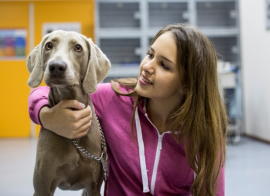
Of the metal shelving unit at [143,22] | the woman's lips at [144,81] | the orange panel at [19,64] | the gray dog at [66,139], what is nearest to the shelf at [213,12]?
the metal shelving unit at [143,22]

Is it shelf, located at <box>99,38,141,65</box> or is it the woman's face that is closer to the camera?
the woman's face

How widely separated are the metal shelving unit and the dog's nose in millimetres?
3764

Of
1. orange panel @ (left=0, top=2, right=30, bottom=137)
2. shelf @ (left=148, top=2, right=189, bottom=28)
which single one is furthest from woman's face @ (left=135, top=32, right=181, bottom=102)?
orange panel @ (left=0, top=2, right=30, bottom=137)

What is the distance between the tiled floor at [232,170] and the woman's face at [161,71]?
1188mm

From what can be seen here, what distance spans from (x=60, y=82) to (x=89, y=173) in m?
0.50

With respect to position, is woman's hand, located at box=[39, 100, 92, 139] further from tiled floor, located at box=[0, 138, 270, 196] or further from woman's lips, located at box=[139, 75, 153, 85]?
tiled floor, located at box=[0, 138, 270, 196]

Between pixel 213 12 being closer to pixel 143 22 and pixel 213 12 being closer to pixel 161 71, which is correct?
pixel 143 22

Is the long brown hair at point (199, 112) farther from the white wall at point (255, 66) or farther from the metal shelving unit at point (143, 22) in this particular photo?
the metal shelving unit at point (143, 22)

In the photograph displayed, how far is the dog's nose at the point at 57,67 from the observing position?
3.52 feet

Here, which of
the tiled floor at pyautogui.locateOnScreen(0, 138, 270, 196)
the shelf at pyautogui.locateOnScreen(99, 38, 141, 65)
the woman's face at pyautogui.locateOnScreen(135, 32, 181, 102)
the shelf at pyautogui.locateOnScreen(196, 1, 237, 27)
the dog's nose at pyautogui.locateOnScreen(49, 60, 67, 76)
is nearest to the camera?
the dog's nose at pyautogui.locateOnScreen(49, 60, 67, 76)

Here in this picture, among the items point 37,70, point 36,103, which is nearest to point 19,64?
point 36,103

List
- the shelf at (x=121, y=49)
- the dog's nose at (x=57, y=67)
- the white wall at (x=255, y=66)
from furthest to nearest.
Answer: the shelf at (x=121, y=49), the white wall at (x=255, y=66), the dog's nose at (x=57, y=67)

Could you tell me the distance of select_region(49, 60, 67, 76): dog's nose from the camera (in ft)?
3.52

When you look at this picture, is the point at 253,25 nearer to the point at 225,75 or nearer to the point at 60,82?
the point at 225,75
